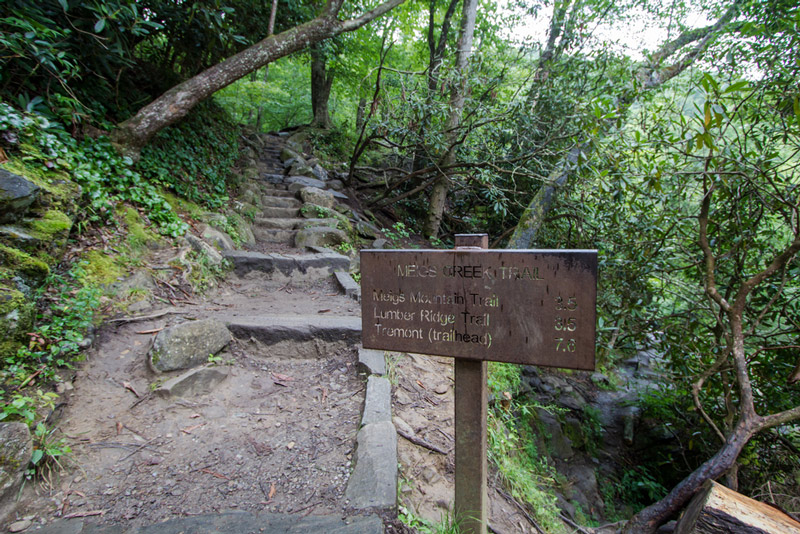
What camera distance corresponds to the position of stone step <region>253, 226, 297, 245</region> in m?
5.97

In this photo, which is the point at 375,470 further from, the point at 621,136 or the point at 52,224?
the point at 621,136

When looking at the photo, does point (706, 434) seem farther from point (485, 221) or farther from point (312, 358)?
point (485, 221)

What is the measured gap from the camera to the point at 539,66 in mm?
6324

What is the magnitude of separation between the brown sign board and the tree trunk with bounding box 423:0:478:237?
183 inches

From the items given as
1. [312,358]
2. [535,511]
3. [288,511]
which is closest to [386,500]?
[288,511]

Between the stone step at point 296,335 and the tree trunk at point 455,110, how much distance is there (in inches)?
153

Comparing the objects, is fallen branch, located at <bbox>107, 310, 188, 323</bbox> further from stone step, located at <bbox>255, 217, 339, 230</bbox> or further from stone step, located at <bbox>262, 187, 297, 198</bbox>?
stone step, located at <bbox>262, 187, 297, 198</bbox>

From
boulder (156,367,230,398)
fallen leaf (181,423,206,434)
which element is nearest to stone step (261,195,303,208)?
boulder (156,367,230,398)

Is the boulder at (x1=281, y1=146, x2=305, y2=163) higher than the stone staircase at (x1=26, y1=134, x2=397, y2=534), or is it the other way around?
the boulder at (x1=281, y1=146, x2=305, y2=163)

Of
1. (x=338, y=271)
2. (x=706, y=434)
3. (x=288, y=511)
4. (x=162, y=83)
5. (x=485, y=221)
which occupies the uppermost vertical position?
(x=162, y=83)

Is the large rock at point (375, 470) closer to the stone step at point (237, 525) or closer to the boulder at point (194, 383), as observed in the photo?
the stone step at point (237, 525)

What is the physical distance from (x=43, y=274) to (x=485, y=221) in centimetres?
747

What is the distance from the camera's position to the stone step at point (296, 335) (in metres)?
3.14

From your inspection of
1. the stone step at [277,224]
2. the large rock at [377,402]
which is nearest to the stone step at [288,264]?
the stone step at [277,224]
